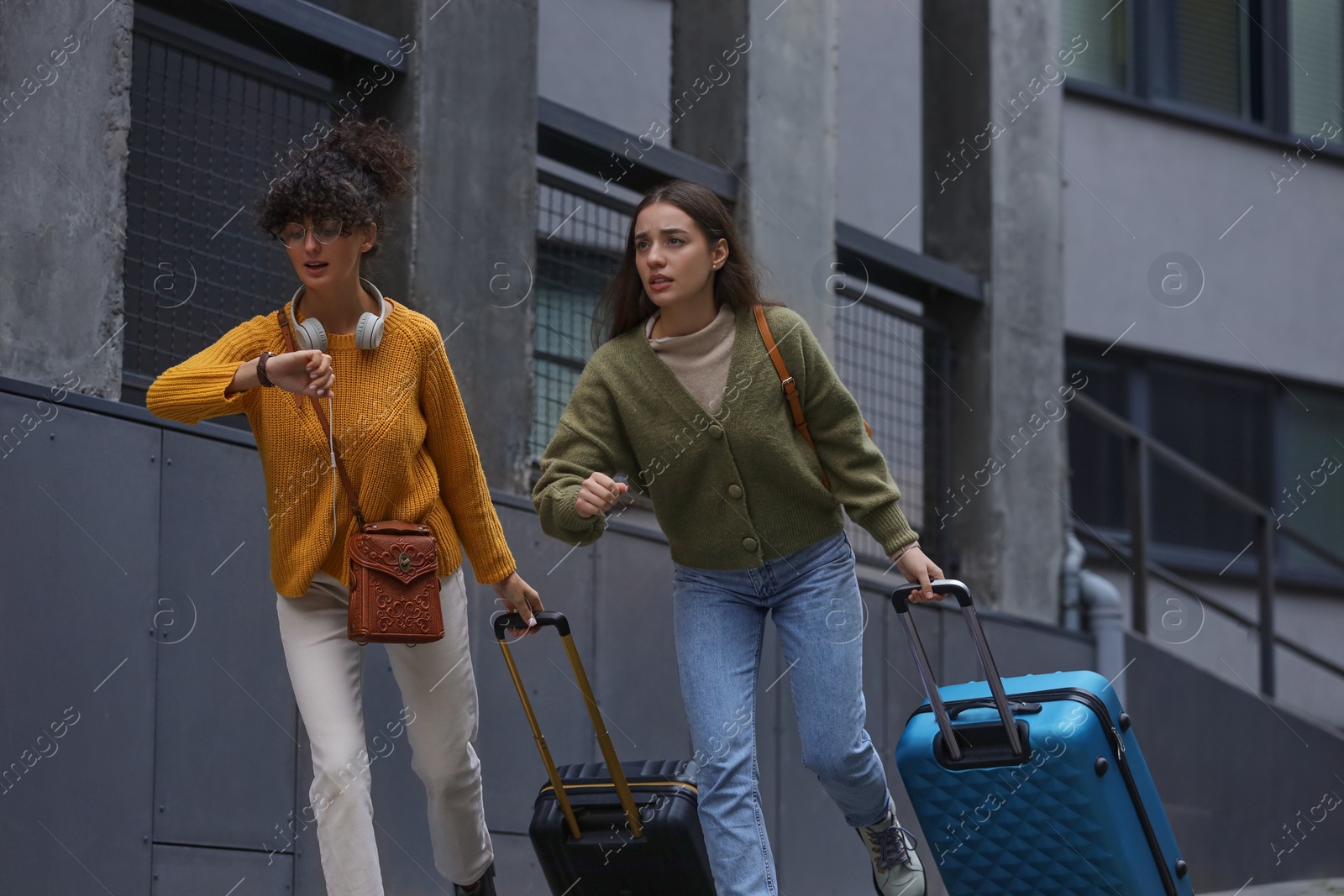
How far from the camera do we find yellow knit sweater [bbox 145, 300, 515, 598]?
4227mm

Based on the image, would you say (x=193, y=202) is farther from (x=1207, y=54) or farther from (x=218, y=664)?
(x=1207, y=54)

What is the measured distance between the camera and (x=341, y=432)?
13.9 ft

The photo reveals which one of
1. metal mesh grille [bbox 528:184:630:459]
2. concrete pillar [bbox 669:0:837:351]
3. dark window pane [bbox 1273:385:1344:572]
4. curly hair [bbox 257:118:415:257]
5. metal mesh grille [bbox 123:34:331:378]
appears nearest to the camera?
curly hair [bbox 257:118:415:257]

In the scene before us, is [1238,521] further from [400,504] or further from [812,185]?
[400,504]

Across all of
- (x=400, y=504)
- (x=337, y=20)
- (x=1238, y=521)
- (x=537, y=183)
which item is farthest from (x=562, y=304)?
(x=1238, y=521)

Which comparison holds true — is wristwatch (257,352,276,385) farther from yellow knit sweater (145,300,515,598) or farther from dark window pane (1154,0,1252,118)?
dark window pane (1154,0,1252,118)

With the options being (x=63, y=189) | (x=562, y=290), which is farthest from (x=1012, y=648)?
(x=63, y=189)

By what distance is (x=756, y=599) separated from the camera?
15.3ft

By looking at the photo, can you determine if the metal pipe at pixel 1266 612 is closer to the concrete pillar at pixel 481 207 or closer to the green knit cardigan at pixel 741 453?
the concrete pillar at pixel 481 207

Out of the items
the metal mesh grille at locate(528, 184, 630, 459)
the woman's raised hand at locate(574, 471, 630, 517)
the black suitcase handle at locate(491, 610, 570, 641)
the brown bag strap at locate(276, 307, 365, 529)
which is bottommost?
the black suitcase handle at locate(491, 610, 570, 641)

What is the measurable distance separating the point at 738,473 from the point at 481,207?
2.78m

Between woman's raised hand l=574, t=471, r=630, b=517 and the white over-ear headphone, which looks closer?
woman's raised hand l=574, t=471, r=630, b=517

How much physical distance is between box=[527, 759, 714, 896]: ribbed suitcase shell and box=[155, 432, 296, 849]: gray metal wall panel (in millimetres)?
1378

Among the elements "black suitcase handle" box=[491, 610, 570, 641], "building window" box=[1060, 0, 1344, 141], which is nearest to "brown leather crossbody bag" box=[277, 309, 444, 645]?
"black suitcase handle" box=[491, 610, 570, 641]
